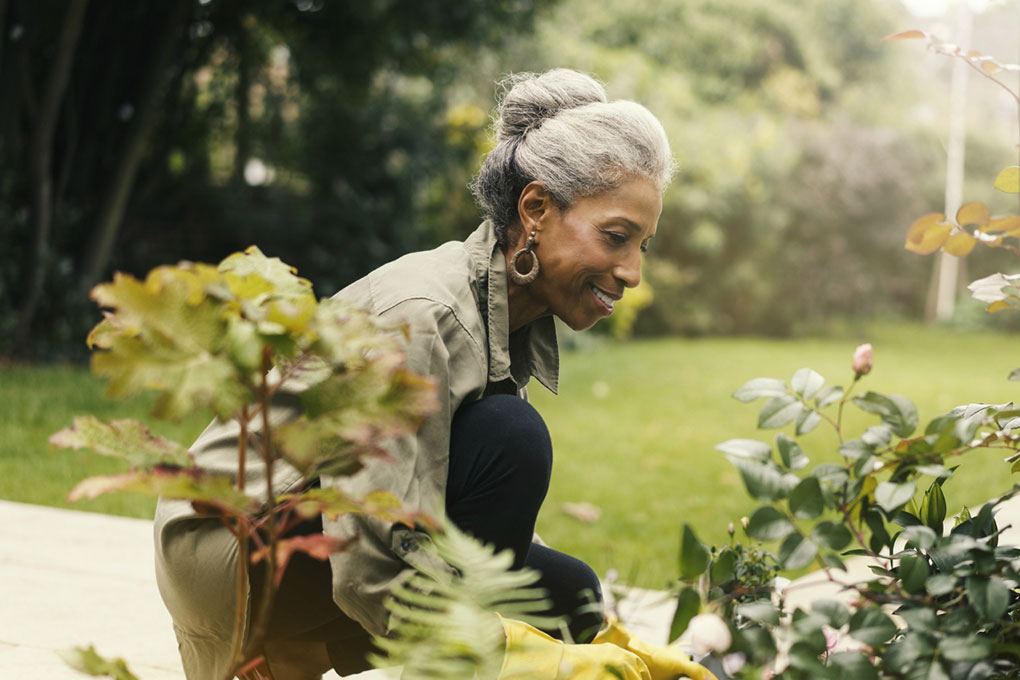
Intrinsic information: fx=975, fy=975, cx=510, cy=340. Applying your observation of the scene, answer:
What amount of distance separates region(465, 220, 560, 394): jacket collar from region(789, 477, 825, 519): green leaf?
76cm

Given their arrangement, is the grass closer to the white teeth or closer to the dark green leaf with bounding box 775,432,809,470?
the dark green leaf with bounding box 775,432,809,470

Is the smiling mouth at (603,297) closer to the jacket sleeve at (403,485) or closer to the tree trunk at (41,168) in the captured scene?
the jacket sleeve at (403,485)

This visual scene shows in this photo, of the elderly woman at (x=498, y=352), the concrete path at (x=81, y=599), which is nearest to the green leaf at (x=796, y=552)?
the elderly woman at (x=498, y=352)

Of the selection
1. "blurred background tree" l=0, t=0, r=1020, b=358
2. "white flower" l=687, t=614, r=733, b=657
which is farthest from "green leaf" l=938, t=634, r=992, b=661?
"blurred background tree" l=0, t=0, r=1020, b=358

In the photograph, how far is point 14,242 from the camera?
21.6 ft

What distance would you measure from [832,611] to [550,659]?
39 centimetres

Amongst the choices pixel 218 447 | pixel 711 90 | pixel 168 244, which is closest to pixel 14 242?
pixel 168 244

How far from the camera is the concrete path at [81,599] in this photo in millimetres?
1950

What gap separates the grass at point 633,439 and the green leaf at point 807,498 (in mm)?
172

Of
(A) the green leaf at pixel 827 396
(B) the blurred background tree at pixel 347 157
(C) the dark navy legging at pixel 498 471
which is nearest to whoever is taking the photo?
(A) the green leaf at pixel 827 396

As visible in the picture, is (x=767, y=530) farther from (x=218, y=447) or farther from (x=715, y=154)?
(x=715, y=154)

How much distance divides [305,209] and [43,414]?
172 inches

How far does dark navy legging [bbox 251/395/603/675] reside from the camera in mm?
1518

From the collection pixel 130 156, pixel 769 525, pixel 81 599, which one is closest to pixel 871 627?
pixel 769 525
